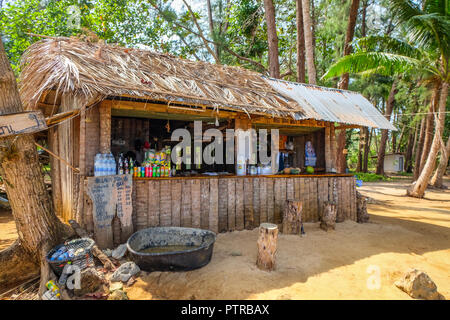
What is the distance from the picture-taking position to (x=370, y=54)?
878cm

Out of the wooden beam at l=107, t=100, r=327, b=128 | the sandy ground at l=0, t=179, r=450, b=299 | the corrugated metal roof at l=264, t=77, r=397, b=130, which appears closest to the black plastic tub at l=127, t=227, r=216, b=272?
the sandy ground at l=0, t=179, r=450, b=299

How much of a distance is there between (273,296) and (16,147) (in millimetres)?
3824

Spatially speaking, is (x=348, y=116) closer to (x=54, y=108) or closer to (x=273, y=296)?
(x=273, y=296)

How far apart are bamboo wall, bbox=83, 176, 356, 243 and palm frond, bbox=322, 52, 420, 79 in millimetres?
4717

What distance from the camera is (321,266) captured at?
161 inches

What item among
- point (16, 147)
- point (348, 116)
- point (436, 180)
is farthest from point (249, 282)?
point (436, 180)

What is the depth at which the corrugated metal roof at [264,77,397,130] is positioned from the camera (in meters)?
6.51

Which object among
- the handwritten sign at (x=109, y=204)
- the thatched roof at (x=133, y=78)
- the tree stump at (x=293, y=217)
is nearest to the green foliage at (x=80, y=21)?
the thatched roof at (x=133, y=78)

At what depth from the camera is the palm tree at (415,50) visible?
880cm

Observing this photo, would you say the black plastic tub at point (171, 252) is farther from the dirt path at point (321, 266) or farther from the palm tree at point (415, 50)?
the palm tree at point (415, 50)

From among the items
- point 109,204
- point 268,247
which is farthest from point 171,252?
point 109,204

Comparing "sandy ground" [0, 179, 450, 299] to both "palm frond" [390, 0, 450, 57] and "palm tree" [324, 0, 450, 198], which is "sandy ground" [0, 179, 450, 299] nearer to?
"palm tree" [324, 0, 450, 198]

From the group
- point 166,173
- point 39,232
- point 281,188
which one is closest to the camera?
point 39,232

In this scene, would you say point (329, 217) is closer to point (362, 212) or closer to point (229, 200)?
point (362, 212)
